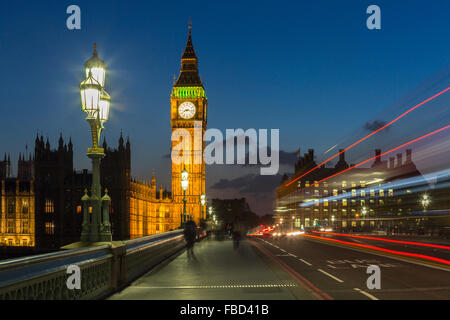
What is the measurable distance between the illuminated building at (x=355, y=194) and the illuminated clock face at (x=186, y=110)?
42965 mm

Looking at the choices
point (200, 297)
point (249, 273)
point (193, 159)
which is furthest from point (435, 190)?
point (200, 297)

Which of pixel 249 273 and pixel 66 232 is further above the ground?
pixel 249 273

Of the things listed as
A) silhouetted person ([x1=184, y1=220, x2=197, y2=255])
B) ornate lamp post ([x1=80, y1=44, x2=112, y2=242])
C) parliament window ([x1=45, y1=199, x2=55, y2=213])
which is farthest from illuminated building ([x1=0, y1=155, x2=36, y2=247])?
ornate lamp post ([x1=80, y1=44, x2=112, y2=242])

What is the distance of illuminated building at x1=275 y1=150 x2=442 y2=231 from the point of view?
377 ft

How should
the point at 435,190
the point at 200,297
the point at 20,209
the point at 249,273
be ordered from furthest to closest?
the point at 20,209
the point at 435,190
the point at 249,273
the point at 200,297

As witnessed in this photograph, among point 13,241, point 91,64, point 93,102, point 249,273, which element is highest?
point 91,64

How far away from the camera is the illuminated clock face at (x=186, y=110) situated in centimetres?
15625

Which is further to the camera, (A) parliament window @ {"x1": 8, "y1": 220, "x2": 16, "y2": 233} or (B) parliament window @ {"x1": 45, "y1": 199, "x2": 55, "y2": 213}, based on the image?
(A) parliament window @ {"x1": 8, "y1": 220, "x2": 16, "y2": 233}

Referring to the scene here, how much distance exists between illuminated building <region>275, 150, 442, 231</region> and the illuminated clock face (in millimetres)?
42965

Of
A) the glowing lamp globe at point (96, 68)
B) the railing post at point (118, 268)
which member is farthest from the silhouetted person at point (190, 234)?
the glowing lamp globe at point (96, 68)

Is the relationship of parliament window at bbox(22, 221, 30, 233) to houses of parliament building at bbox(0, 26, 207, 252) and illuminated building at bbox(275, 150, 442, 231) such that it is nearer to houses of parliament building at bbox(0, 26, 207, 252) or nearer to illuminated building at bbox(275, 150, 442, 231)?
houses of parliament building at bbox(0, 26, 207, 252)
